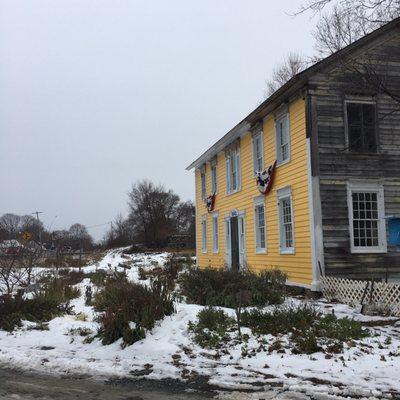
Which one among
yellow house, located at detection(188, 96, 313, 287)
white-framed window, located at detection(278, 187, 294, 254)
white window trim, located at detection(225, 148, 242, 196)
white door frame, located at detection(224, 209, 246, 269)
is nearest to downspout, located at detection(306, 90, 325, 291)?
yellow house, located at detection(188, 96, 313, 287)

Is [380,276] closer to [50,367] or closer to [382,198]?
[382,198]

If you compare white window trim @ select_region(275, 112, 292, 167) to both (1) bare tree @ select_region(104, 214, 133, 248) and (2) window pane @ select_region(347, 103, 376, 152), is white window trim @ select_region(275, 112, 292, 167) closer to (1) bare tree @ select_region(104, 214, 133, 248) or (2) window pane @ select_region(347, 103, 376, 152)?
(2) window pane @ select_region(347, 103, 376, 152)

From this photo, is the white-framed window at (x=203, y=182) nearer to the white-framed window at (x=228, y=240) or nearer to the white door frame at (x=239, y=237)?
the white-framed window at (x=228, y=240)

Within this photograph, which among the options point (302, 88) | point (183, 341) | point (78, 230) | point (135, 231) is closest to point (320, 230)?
point (302, 88)

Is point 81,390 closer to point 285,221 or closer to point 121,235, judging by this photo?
point 285,221

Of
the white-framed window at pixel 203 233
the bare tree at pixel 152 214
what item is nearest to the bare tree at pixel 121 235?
the bare tree at pixel 152 214

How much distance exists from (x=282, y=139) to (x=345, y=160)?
2.74 m

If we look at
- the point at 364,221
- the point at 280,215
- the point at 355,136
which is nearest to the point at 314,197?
the point at 364,221

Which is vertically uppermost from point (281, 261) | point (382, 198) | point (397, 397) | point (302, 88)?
point (302, 88)

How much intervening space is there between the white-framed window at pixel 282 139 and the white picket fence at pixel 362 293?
4.56m

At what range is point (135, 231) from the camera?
243ft

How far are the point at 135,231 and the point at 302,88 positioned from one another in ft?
199

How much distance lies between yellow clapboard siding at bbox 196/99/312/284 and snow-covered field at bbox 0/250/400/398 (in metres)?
6.06

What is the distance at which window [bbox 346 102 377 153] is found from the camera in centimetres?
1560
